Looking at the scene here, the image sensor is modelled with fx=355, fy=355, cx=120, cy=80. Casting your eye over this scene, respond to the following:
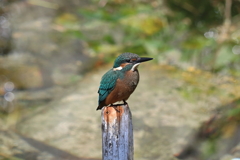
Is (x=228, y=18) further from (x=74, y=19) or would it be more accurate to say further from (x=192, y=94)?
(x=74, y=19)

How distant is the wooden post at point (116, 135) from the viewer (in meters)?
2.79

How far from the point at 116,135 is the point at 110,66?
15.5ft

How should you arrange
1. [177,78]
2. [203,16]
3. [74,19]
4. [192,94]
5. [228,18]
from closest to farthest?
[192,94], [177,78], [228,18], [203,16], [74,19]

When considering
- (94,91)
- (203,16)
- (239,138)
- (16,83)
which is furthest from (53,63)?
(239,138)

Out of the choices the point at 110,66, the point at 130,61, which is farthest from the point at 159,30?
the point at 130,61

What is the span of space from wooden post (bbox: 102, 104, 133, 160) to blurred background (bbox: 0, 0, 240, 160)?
201 centimetres

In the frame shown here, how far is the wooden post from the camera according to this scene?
9.17 feet

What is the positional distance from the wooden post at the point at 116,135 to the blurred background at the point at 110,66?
2.01m

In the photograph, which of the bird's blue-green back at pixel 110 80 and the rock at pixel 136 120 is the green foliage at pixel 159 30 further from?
the bird's blue-green back at pixel 110 80

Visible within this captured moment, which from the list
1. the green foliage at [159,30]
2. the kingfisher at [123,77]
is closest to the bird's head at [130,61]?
the kingfisher at [123,77]

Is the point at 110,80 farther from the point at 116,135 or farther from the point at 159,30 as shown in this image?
the point at 159,30

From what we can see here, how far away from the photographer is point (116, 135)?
2793 millimetres

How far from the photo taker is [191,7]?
8.55 meters

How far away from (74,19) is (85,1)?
1253 mm
